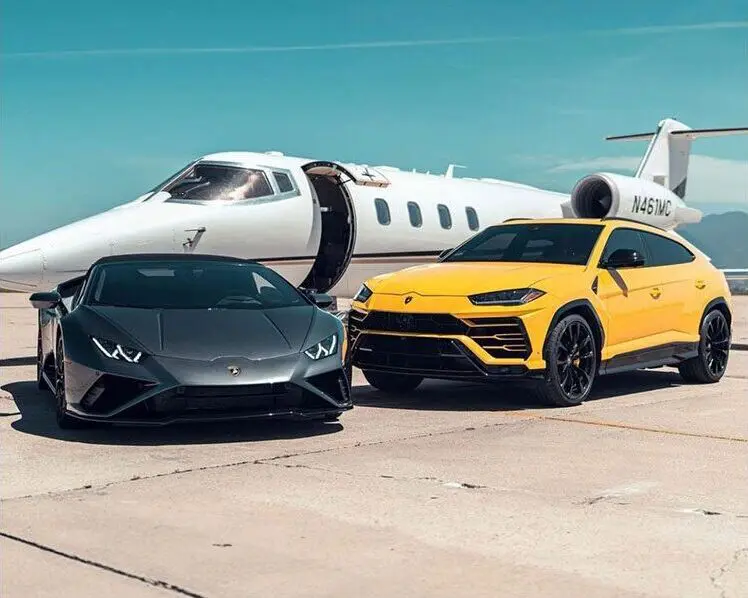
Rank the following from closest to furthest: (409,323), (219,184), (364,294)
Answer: (409,323) → (364,294) → (219,184)

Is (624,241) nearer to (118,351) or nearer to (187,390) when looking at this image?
(187,390)

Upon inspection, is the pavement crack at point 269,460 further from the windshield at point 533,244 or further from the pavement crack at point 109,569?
the windshield at point 533,244

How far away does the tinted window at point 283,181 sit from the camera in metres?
15.2

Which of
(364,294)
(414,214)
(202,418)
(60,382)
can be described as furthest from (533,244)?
(414,214)

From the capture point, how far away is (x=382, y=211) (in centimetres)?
1680

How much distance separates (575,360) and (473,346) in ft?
3.40

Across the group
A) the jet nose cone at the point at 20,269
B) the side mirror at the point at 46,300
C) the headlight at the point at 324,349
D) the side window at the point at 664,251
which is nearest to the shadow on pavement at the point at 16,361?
the jet nose cone at the point at 20,269

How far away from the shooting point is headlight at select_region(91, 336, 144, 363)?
694 cm

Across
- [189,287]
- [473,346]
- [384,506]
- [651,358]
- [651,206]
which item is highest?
[651,206]

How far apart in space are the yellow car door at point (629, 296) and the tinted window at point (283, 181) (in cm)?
612

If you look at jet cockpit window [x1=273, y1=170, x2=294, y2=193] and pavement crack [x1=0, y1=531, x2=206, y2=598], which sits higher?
jet cockpit window [x1=273, y1=170, x2=294, y2=193]

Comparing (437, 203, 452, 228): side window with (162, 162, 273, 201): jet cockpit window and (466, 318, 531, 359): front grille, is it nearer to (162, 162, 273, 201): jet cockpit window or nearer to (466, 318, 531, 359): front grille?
(162, 162, 273, 201): jet cockpit window

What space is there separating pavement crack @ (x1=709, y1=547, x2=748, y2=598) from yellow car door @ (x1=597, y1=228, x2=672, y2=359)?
5051 millimetres

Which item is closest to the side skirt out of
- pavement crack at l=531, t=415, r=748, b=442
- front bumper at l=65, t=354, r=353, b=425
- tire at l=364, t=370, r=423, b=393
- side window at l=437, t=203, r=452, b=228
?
pavement crack at l=531, t=415, r=748, b=442
